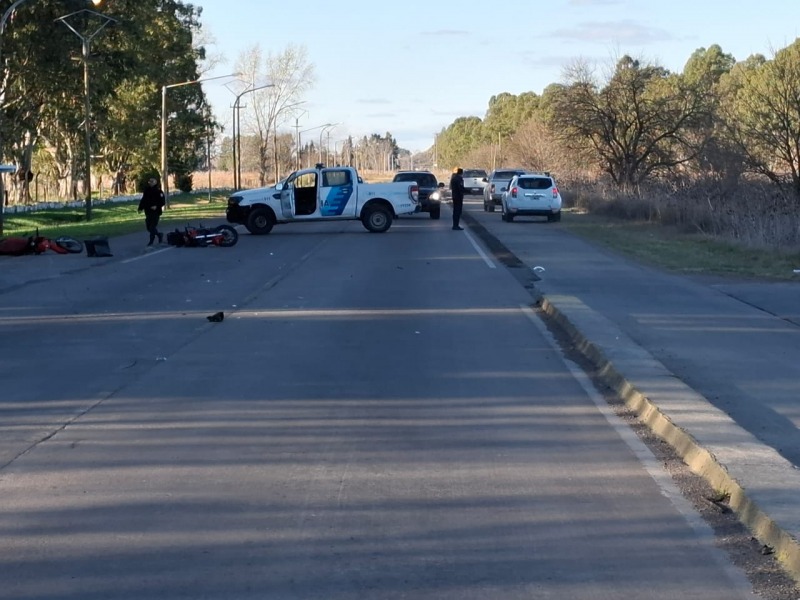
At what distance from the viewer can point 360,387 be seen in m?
10.2

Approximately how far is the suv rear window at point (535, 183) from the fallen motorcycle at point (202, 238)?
1428 centimetres

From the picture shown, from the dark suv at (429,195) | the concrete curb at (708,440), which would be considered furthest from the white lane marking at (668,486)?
the dark suv at (429,195)

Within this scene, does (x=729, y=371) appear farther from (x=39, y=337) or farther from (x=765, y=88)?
(x=765, y=88)

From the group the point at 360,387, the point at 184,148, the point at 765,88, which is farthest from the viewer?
the point at 184,148

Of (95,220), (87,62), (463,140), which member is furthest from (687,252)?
(463,140)

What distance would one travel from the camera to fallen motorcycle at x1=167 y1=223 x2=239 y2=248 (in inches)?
1173

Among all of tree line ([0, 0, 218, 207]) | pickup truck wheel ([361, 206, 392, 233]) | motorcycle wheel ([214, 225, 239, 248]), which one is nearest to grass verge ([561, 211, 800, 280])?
pickup truck wheel ([361, 206, 392, 233])

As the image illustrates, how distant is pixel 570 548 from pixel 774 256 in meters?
19.5

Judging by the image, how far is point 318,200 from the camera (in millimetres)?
35312

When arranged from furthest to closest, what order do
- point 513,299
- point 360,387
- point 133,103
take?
1. point 133,103
2. point 513,299
3. point 360,387

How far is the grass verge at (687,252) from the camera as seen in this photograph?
22.0 metres

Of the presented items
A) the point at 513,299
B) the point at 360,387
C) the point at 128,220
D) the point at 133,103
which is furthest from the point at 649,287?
the point at 133,103

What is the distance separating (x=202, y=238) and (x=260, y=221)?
5.47 m

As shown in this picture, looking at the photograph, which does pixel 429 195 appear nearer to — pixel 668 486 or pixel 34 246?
pixel 34 246
